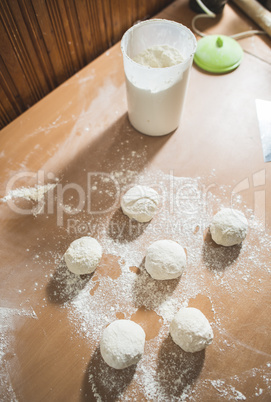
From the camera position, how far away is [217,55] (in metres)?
1.23

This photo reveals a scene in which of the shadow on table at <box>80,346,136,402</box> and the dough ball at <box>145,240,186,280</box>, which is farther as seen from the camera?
the dough ball at <box>145,240,186,280</box>

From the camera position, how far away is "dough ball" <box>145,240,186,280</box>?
0.79 m

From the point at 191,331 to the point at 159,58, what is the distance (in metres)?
0.81

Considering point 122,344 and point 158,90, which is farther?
point 158,90

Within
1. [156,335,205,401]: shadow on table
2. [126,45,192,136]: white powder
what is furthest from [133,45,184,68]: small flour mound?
[156,335,205,401]: shadow on table

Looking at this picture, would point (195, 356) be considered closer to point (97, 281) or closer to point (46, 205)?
point (97, 281)

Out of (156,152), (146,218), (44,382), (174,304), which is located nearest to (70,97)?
(156,152)

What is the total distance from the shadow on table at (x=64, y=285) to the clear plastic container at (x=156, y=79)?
561 millimetres

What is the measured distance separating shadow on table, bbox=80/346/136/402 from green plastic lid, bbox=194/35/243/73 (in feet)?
3.74

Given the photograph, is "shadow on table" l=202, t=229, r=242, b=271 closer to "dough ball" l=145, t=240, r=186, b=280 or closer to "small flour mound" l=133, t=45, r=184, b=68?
"dough ball" l=145, t=240, r=186, b=280

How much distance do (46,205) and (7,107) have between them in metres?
0.44

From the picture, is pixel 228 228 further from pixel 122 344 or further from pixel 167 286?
pixel 122 344

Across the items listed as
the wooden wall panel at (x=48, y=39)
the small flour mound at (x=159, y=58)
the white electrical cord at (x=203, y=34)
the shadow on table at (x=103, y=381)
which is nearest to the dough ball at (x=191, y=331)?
the shadow on table at (x=103, y=381)

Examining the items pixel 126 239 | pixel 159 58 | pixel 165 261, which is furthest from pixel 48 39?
pixel 165 261
